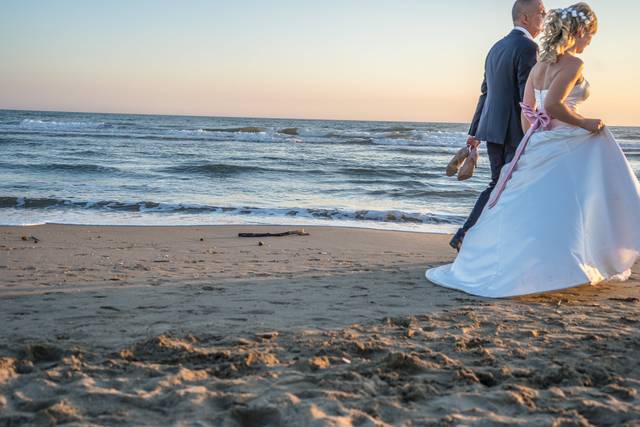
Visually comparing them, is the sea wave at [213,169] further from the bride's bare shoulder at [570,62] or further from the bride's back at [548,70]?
the bride's bare shoulder at [570,62]

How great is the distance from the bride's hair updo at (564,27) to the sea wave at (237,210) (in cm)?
501

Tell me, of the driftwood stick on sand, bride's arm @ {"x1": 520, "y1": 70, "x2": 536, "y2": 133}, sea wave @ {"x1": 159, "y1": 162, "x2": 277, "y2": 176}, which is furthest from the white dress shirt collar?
sea wave @ {"x1": 159, "y1": 162, "x2": 277, "y2": 176}

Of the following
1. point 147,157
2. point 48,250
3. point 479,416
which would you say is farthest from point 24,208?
point 147,157

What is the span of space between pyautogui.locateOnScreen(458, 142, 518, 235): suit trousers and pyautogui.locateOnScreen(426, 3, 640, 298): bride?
0.46m

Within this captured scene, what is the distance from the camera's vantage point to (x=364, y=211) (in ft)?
32.6

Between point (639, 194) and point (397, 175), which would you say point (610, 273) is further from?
point (397, 175)

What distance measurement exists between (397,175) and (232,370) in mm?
13540

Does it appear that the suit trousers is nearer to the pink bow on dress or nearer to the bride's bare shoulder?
the pink bow on dress

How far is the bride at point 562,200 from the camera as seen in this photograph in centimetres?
432

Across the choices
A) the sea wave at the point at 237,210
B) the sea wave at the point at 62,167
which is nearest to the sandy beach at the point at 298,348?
the sea wave at the point at 237,210

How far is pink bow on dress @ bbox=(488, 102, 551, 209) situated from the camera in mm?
4641

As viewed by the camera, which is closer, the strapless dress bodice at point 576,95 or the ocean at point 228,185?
the strapless dress bodice at point 576,95

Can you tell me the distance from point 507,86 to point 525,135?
0.63 metres

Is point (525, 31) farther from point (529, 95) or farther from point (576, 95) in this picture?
point (576, 95)
